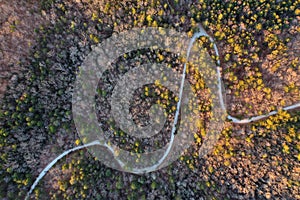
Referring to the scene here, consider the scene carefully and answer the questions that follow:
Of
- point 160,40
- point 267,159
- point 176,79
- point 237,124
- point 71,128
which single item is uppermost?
point 160,40

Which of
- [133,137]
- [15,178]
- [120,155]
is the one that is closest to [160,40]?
[133,137]

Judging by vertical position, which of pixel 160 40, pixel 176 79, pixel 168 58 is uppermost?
pixel 160 40

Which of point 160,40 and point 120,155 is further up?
point 160,40

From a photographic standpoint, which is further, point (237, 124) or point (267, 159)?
point (237, 124)

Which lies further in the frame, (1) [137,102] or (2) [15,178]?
(1) [137,102]

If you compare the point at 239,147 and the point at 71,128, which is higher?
the point at 71,128

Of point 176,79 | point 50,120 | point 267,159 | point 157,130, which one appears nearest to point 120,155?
point 157,130

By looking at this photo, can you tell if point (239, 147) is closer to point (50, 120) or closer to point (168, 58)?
point (168, 58)

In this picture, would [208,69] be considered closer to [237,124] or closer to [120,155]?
[237,124]

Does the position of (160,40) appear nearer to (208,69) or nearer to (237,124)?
(208,69)
